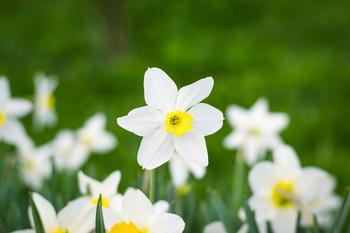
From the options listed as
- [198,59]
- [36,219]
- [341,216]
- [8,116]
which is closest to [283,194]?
[341,216]

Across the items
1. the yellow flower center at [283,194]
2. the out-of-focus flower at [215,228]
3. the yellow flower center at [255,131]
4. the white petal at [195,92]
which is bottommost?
the out-of-focus flower at [215,228]

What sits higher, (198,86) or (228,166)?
(198,86)

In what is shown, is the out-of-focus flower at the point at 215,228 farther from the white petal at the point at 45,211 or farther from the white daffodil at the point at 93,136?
the white daffodil at the point at 93,136

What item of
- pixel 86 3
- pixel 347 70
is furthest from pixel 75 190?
pixel 86 3

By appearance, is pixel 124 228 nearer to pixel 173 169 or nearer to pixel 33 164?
pixel 173 169

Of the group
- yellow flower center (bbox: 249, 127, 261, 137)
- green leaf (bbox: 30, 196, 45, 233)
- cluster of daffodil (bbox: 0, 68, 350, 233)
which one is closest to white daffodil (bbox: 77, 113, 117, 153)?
cluster of daffodil (bbox: 0, 68, 350, 233)

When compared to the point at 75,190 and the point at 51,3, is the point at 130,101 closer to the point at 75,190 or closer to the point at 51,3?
the point at 75,190

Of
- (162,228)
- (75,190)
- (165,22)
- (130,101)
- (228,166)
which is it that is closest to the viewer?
(162,228)

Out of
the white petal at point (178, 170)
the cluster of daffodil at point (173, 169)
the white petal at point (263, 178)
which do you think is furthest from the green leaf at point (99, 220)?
the white petal at point (178, 170)
